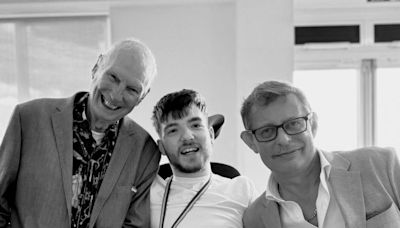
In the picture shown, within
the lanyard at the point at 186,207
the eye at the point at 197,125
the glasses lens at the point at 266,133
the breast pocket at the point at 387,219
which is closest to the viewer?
the breast pocket at the point at 387,219

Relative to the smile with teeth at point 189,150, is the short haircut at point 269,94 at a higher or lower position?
higher

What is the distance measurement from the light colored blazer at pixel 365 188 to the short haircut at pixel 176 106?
678mm

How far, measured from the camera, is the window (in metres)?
4.78

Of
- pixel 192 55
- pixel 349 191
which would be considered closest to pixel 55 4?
pixel 192 55

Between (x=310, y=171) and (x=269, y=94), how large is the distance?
35cm

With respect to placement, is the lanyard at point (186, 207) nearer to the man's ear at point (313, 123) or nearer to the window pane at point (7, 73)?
the man's ear at point (313, 123)

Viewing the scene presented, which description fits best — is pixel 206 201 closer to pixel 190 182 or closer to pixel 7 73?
pixel 190 182

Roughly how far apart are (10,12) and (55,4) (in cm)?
55

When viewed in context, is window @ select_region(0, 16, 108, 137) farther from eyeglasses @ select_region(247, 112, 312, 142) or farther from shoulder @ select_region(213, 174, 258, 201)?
eyeglasses @ select_region(247, 112, 312, 142)

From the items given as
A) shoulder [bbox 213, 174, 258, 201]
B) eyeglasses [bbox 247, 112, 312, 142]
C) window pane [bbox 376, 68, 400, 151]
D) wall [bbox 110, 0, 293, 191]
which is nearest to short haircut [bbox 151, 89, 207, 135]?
shoulder [bbox 213, 174, 258, 201]

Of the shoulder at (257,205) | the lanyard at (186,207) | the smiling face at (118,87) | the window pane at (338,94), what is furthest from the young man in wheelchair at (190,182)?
the window pane at (338,94)

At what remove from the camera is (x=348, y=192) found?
1790 mm

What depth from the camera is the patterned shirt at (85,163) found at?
2.07 m

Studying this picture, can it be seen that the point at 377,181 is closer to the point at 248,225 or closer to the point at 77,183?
the point at 248,225
